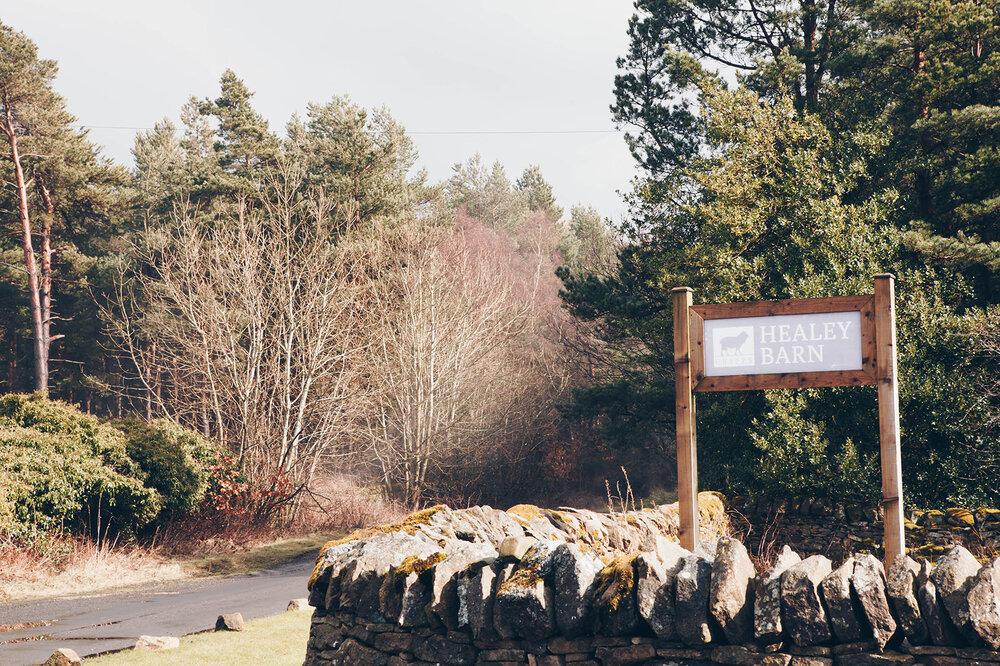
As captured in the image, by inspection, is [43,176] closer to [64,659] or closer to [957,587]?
[64,659]

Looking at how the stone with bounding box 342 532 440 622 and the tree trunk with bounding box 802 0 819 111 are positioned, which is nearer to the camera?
the stone with bounding box 342 532 440 622

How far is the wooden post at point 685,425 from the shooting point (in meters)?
6.95

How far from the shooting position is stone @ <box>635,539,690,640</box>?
4391mm

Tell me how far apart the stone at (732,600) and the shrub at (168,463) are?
1368 cm

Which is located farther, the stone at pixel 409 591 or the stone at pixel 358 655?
the stone at pixel 358 655

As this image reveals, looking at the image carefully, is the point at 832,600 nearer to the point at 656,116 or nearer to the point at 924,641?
the point at 924,641

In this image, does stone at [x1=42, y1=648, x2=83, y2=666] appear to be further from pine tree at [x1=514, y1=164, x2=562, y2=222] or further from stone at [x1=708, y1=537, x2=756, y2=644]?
pine tree at [x1=514, y1=164, x2=562, y2=222]

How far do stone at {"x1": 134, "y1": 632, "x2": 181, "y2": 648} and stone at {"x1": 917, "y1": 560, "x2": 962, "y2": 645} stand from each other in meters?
6.14

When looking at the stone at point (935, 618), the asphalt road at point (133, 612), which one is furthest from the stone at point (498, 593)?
the asphalt road at point (133, 612)

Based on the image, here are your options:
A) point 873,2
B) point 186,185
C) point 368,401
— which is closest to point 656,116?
point 873,2

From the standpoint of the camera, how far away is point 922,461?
1276cm

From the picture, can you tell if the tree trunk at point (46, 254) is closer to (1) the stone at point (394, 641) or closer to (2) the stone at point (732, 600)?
(1) the stone at point (394, 641)

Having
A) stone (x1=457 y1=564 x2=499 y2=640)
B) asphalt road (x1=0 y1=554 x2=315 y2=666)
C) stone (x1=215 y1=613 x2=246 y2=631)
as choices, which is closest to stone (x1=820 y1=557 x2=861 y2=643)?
stone (x1=457 y1=564 x2=499 y2=640)

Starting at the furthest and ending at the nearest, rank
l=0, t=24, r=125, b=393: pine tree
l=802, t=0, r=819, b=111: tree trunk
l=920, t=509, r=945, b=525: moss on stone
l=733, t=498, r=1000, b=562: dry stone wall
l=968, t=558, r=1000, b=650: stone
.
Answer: l=0, t=24, r=125, b=393: pine tree, l=802, t=0, r=819, b=111: tree trunk, l=920, t=509, r=945, b=525: moss on stone, l=733, t=498, r=1000, b=562: dry stone wall, l=968, t=558, r=1000, b=650: stone
